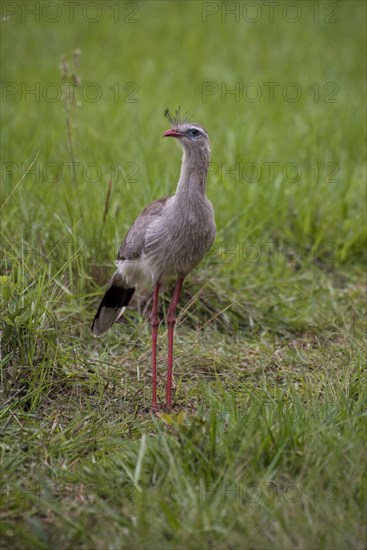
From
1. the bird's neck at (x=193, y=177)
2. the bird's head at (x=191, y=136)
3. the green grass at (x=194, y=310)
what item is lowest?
the green grass at (x=194, y=310)

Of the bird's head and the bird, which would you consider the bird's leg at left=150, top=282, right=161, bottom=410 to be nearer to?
the bird

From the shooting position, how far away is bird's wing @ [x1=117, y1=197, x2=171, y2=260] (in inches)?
171

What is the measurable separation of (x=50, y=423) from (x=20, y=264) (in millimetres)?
986

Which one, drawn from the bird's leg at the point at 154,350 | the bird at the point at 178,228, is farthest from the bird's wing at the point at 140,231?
the bird's leg at the point at 154,350

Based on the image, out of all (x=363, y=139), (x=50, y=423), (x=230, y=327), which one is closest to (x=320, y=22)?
(x=363, y=139)

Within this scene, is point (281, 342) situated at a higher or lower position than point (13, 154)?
lower

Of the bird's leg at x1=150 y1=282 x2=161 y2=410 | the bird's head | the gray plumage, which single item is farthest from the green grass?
the bird's head

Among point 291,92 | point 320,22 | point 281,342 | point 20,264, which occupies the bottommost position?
point 281,342

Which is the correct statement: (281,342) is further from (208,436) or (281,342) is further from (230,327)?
(208,436)

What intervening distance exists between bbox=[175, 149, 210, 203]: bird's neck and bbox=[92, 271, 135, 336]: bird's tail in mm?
704

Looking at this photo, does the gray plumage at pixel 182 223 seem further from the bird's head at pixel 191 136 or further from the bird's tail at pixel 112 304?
the bird's tail at pixel 112 304

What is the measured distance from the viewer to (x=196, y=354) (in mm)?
4625

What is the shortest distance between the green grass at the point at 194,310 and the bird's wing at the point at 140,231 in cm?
43

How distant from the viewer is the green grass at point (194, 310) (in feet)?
10.2
